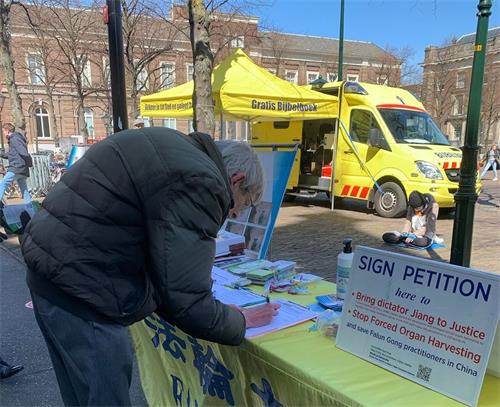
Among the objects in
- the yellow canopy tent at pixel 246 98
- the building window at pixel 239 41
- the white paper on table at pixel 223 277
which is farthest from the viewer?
the building window at pixel 239 41

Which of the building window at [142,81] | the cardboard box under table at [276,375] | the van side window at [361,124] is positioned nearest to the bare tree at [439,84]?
the building window at [142,81]

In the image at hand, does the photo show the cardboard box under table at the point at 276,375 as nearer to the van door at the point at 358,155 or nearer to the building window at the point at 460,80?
the van door at the point at 358,155

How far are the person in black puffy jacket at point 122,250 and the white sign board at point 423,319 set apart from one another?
476 mm

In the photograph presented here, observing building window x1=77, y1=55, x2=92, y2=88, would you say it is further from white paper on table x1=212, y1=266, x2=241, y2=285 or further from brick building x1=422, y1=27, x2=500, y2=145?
brick building x1=422, y1=27, x2=500, y2=145

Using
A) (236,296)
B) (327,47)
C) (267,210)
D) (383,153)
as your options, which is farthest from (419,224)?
(327,47)

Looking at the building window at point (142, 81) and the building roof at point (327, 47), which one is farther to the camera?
the building roof at point (327, 47)

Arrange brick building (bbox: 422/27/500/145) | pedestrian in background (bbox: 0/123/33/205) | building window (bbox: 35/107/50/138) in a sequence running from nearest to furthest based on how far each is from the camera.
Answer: pedestrian in background (bbox: 0/123/33/205)
brick building (bbox: 422/27/500/145)
building window (bbox: 35/107/50/138)

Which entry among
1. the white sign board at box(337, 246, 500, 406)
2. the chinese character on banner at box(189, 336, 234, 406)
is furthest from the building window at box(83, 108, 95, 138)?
the white sign board at box(337, 246, 500, 406)

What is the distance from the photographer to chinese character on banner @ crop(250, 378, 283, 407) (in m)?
1.51

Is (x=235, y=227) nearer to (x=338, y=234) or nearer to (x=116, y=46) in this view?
(x=116, y=46)

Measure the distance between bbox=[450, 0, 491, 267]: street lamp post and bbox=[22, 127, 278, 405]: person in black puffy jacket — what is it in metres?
3.30

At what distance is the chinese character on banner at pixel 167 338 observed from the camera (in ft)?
6.37

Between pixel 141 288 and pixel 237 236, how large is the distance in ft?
4.85

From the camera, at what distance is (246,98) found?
269 inches
